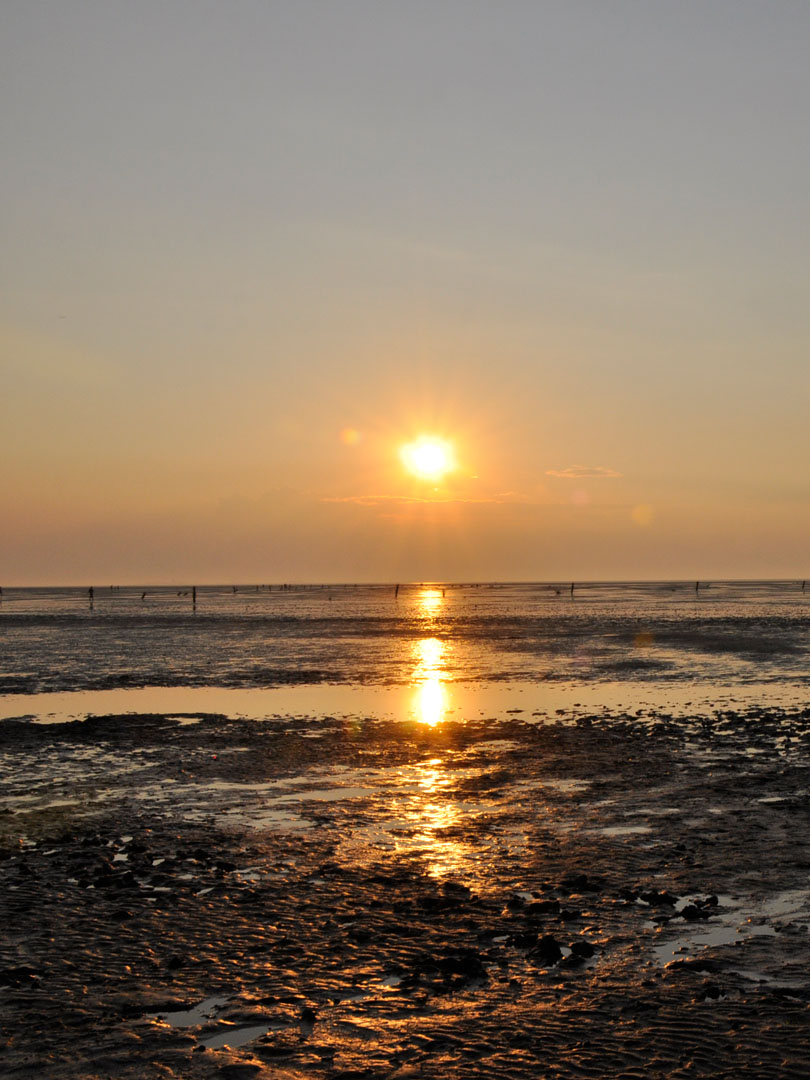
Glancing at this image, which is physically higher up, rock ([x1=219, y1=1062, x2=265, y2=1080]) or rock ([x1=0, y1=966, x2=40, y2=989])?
rock ([x1=0, y1=966, x2=40, y2=989])

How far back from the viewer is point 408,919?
11117 millimetres

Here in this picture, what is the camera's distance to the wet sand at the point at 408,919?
315 inches

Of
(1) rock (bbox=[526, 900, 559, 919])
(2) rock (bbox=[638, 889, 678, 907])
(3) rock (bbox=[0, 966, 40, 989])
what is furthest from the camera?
(2) rock (bbox=[638, 889, 678, 907])

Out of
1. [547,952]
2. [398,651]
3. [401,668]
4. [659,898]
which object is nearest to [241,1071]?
[547,952]

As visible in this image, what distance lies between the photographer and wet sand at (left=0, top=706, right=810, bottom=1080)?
26.2 ft

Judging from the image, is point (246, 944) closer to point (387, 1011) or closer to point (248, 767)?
point (387, 1011)

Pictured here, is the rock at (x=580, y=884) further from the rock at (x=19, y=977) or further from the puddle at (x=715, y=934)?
the rock at (x=19, y=977)

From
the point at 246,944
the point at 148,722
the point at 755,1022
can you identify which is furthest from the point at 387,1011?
the point at 148,722

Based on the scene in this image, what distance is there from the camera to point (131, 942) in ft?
34.4

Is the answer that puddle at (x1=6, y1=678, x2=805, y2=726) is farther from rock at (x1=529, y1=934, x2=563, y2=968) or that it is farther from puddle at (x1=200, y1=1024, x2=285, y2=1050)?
puddle at (x1=200, y1=1024, x2=285, y2=1050)

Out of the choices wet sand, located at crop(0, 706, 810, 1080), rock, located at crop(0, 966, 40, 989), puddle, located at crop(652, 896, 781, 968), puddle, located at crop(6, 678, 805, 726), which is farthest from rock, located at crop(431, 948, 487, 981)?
puddle, located at crop(6, 678, 805, 726)

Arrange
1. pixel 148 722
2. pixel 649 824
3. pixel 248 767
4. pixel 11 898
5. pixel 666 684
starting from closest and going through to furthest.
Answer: pixel 11 898 → pixel 649 824 → pixel 248 767 → pixel 148 722 → pixel 666 684

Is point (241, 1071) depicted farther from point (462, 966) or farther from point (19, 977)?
point (19, 977)

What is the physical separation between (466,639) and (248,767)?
44588mm
